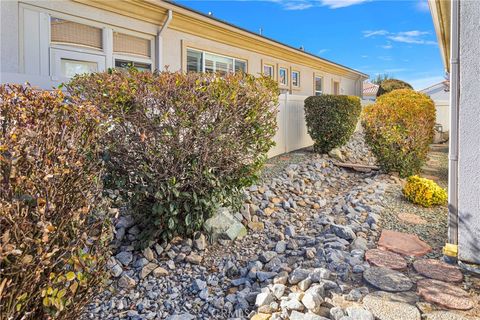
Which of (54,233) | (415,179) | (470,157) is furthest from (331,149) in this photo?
(54,233)

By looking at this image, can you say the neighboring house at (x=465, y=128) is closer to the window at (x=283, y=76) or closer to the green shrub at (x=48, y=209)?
the green shrub at (x=48, y=209)

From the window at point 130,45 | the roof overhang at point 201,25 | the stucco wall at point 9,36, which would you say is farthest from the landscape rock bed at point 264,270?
the roof overhang at point 201,25

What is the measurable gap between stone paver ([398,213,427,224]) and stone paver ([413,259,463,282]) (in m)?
1.38

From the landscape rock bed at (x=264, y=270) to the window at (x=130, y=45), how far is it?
4.52 meters

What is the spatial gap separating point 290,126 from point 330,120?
1056 mm

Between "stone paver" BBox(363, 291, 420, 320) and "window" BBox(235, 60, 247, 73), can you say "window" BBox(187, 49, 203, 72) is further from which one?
"stone paver" BBox(363, 291, 420, 320)

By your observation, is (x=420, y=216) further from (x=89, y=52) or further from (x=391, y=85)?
(x=391, y=85)

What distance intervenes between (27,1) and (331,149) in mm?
7259

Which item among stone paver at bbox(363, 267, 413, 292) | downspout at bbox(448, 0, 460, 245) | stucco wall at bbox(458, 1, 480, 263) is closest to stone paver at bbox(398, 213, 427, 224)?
downspout at bbox(448, 0, 460, 245)

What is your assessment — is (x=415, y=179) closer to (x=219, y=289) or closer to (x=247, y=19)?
(x=219, y=289)

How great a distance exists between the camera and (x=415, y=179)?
5.85 metres

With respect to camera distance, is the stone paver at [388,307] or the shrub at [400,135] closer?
the stone paver at [388,307]

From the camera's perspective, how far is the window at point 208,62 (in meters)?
9.73

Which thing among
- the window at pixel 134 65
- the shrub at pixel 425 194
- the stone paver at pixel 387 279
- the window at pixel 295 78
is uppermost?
the window at pixel 295 78
